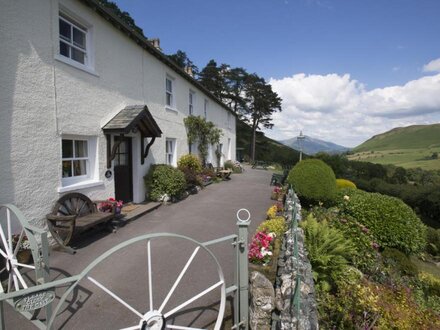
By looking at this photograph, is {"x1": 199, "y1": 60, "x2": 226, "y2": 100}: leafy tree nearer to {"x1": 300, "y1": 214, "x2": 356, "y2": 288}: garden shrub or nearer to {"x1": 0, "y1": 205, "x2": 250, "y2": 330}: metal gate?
{"x1": 300, "y1": 214, "x2": 356, "y2": 288}: garden shrub

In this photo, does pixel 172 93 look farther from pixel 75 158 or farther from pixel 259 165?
pixel 259 165

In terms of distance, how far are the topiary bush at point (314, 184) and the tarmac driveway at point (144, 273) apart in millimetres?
2980

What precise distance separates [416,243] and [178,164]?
10101 millimetres

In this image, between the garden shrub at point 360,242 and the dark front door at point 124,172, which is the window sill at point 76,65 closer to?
the dark front door at point 124,172

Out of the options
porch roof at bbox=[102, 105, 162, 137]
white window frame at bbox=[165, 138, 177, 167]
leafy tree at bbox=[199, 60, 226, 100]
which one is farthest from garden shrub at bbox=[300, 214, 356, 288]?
leafy tree at bbox=[199, 60, 226, 100]

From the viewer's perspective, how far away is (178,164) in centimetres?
1305

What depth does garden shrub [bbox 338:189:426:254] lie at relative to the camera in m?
7.73

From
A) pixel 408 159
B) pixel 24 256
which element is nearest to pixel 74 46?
pixel 24 256

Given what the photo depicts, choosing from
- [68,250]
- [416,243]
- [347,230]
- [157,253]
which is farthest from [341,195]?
[68,250]

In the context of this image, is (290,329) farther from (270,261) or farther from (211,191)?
(211,191)

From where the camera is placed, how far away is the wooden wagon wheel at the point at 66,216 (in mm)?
5520

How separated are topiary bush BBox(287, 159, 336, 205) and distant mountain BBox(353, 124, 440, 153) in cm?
8814

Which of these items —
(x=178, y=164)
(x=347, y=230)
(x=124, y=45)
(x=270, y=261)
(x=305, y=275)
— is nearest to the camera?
(x=305, y=275)

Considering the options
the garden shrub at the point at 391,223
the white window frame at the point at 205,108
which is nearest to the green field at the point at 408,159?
the white window frame at the point at 205,108
